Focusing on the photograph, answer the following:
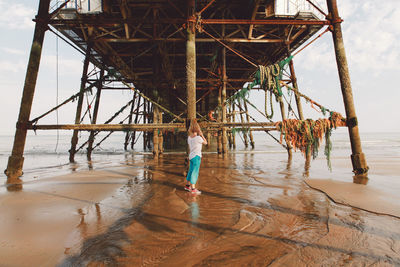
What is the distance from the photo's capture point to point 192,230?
228 centimetres

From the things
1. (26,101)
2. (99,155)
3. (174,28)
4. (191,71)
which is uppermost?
(174,28)

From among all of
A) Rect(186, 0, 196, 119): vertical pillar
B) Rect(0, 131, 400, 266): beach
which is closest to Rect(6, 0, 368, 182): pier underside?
Rect(186, 0, 196, 119): vertical pillar

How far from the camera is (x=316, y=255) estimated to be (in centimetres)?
175

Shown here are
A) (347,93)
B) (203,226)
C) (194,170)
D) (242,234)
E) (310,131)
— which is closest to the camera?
(242,234)

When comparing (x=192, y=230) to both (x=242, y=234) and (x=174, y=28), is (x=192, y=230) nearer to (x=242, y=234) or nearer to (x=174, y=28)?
(x=242, y=234)

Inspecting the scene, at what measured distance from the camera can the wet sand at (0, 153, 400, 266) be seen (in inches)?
68.6

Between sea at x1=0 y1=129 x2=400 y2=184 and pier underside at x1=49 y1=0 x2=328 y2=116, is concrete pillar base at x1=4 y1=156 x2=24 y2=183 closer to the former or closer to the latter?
sea at x1=0 y1=129 x2=400 y2=184

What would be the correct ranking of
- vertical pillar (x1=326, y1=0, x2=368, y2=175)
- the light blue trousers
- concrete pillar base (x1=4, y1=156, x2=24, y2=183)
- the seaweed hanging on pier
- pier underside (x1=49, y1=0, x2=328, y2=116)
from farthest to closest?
1. pier underside (x1=49, y1=0, x2=328, y2=116)
2. concrete pillar base (x1=4, y1=156, x2=24, y2=183)
3. vertical pillar (x1=326, y1=0, x2=368, y2=175)
4. the seaweed hanging on pier
5. the light blue trousers

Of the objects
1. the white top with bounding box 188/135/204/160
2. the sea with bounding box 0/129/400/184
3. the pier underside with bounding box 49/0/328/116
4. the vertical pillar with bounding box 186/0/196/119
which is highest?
the pier underside with bounding box 49/0/328/116

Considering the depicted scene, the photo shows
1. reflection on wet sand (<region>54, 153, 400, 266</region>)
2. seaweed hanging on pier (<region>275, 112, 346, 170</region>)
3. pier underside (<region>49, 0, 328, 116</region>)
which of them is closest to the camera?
reflection on wet sand (<region>54, 153, 400, 266</region>)

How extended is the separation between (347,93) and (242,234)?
17.1ft

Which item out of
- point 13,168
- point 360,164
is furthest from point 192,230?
point 13,168

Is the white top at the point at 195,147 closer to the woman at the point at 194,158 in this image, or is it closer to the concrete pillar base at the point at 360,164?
the woman at the point at 194,158

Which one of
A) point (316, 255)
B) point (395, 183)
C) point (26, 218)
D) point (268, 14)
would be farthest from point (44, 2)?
point (395, 183)
